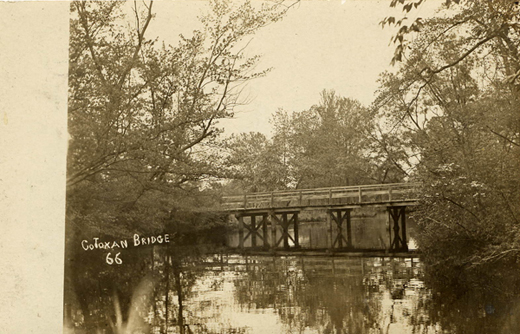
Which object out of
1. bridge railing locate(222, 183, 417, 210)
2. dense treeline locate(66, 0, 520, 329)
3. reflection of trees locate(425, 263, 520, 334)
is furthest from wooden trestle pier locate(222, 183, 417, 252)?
reflection of trees locate(425, 263, 520, 334)

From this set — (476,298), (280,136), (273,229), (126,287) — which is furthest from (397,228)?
(126,287)

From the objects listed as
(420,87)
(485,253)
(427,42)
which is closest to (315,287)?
(485,253)

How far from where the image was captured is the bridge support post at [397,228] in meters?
A: 3.82

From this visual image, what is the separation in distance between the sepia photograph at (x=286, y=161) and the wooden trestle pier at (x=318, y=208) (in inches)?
0.7

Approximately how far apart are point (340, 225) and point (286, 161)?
757 mm

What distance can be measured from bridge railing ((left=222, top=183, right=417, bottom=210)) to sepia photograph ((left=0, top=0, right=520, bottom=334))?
2 centimetres

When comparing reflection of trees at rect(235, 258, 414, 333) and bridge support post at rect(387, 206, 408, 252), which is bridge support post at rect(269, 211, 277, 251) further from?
bridge support post at rect(387, 206, 408, 252)

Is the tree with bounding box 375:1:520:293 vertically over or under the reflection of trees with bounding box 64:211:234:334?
over

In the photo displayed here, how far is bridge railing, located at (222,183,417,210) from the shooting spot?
3.80 meters

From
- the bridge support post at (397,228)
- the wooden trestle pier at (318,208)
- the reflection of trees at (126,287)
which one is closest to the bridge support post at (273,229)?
the wooden trestle pier at (318,208)

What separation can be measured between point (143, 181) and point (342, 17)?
88.0 inches

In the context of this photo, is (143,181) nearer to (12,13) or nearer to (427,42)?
(12,13)

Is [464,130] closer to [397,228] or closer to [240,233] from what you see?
[397,228]

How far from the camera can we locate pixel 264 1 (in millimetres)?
3611
